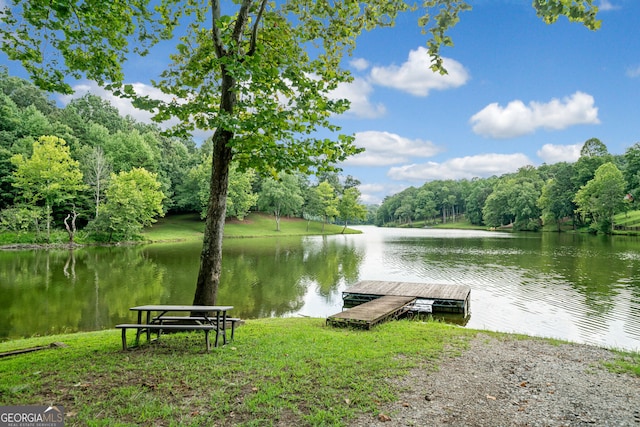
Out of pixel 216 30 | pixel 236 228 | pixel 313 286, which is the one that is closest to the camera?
pixel 216 30

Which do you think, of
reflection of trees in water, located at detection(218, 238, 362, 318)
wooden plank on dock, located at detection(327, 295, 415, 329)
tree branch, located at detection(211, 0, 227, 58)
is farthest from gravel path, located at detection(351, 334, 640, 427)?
reflection of trees in water, located at detection(218, 238, 362, 318)

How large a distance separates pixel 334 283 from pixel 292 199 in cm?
4913

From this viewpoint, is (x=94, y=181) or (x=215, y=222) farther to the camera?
(x=94, y=181)

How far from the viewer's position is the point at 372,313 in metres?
11.4

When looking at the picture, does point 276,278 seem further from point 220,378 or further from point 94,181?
point 94,181

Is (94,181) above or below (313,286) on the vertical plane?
above

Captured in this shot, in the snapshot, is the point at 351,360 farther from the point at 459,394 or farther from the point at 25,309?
the point at 25,309

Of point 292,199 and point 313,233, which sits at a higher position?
point 292,199

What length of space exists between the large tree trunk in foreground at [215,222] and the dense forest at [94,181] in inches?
424

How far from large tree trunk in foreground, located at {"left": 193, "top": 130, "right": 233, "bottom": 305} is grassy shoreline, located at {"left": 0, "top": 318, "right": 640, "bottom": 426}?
1.06 meters

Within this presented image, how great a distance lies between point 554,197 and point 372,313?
78101 millimetres

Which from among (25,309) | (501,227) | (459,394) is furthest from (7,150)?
(501,227)

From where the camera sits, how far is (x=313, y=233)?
6744 centimetres

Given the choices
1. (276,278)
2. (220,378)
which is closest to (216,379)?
(220,378)
